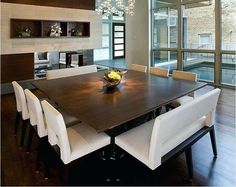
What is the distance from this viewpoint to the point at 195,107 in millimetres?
1875

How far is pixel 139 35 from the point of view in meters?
7.56

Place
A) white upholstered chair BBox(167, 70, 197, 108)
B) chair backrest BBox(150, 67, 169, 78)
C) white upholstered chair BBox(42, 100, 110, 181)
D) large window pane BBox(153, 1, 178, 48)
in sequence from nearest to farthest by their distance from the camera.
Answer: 1. white upholstered chair BBox(42, 100, 110, 181)
2. white upholstered chair BBox(167, 70, 197, 108)
3. chair backrest BBox(150, 67, 169, 78)
4. large window pane BBox(153, 1, 178, 48)

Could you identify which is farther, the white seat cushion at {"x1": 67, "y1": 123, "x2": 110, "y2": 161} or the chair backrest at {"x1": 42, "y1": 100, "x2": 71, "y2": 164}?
the white seat cushion at {"x1": 67, "y1": 123, "x2": 110, "y2": 161}

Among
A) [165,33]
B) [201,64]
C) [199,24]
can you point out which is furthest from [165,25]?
[201,64]

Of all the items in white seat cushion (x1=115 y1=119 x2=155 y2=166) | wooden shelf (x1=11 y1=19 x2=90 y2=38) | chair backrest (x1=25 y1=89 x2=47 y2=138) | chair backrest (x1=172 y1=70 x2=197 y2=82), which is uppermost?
wooden shelf (x1=11 y1=19 x2=90 y2=38)

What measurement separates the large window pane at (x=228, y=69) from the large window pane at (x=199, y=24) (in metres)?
0.49

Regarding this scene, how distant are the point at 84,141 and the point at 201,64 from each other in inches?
208

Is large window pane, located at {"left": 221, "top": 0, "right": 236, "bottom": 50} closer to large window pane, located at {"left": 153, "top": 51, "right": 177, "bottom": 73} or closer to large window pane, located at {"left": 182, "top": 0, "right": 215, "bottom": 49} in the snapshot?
large window pane, located at {"left": 182, "top": 0, "right": 215, "bottom": 49}

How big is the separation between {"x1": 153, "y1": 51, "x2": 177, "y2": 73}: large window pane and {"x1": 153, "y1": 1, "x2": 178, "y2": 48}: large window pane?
227 millimetres

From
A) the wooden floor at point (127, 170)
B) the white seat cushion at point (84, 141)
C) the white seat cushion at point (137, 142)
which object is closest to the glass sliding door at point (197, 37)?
the wooden floor at point (127, 170)

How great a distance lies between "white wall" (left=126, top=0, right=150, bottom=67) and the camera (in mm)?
7307

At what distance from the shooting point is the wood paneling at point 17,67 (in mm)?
5103

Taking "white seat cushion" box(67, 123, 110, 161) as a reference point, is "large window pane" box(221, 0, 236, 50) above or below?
above

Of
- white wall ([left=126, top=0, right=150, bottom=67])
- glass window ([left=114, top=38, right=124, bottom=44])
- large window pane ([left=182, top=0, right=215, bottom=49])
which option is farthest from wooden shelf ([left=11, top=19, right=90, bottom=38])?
glass window ([left=114, top=38, right=124, bottom=44])
